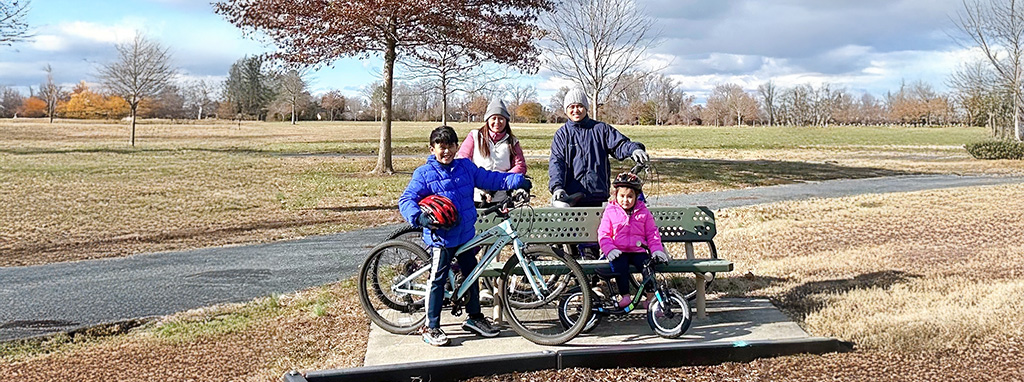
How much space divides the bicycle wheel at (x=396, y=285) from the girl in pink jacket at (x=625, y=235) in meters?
1.15

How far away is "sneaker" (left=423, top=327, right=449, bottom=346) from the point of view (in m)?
5.03

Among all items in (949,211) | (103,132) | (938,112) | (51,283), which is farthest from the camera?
(938,112)

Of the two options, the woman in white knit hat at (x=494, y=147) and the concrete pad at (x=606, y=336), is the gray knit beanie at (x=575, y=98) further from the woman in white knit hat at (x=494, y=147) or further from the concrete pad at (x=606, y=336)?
the concrete pad at (x=606, y=336)

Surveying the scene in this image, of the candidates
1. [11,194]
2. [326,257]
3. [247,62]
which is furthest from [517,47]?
[247,62]

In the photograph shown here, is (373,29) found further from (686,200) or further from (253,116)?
(253,116)

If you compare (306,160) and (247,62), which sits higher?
(247,62)

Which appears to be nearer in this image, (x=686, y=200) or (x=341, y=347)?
(x=341, y=347)

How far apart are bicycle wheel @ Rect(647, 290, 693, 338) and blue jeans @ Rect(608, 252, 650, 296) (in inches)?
7.9

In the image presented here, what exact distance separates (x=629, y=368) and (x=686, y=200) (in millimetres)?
11558

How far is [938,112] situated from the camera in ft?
379

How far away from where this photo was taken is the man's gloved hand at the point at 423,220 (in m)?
4.80

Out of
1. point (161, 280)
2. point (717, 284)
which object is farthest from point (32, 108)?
point (717, 284)

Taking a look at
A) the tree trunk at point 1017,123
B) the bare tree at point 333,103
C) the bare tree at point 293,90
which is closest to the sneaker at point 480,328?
the tree trunk at point 1017,123

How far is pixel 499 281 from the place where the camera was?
5.23 metres
